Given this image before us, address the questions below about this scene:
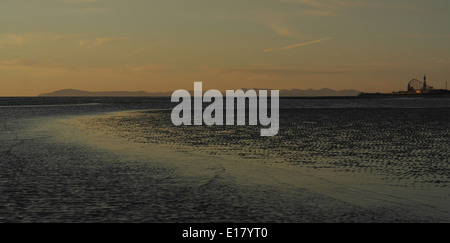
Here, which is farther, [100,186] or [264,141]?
[264,141]

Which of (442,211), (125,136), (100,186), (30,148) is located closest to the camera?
(442,211)

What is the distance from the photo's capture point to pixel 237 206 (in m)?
12.3

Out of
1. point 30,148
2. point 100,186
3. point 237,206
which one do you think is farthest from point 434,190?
point 30,148

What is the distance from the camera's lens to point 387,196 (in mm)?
13422

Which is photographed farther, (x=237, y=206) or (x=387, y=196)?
(x=387, y=196)

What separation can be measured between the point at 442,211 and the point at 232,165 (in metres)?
9.34
